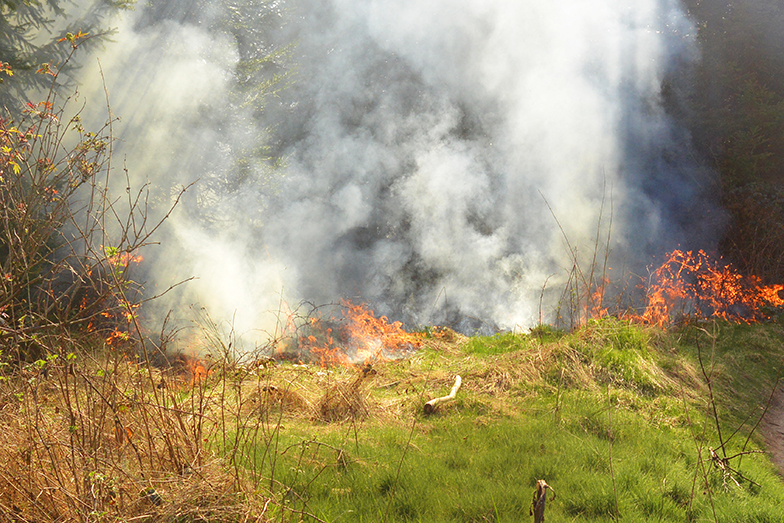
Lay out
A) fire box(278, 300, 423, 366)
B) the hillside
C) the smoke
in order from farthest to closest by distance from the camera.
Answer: the smoke → fire box(278, 300, 423, 366) → the hillside

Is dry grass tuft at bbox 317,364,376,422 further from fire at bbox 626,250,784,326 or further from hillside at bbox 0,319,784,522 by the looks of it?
fire at bbox 626,250,784,326

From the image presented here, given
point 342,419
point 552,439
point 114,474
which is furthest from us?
point 342,419

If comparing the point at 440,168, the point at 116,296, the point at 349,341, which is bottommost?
the point at 116,296

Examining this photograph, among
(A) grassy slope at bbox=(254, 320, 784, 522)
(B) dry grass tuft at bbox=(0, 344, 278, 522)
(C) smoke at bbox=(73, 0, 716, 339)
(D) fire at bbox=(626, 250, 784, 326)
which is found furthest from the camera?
(C) smoke at bbox=(73, 0, 716, 339)

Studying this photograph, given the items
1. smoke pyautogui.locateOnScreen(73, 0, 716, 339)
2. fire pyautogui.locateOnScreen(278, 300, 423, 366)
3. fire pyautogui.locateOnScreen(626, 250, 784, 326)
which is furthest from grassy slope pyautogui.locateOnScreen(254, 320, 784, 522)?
smoke pyautogui.locateOnScreen(73, 0, 716, 339)

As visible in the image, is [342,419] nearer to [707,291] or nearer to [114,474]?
[114,474]

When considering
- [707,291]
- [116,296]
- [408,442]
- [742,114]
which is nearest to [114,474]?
[116,296]

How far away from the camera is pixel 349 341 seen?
8164 mm

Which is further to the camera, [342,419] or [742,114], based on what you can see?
[742,114]

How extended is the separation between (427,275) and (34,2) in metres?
8.03

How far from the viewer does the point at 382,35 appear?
14.3 m

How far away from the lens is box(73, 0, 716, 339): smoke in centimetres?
950

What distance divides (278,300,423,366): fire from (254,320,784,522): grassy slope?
3.90 feet

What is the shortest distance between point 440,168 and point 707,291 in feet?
19.2
